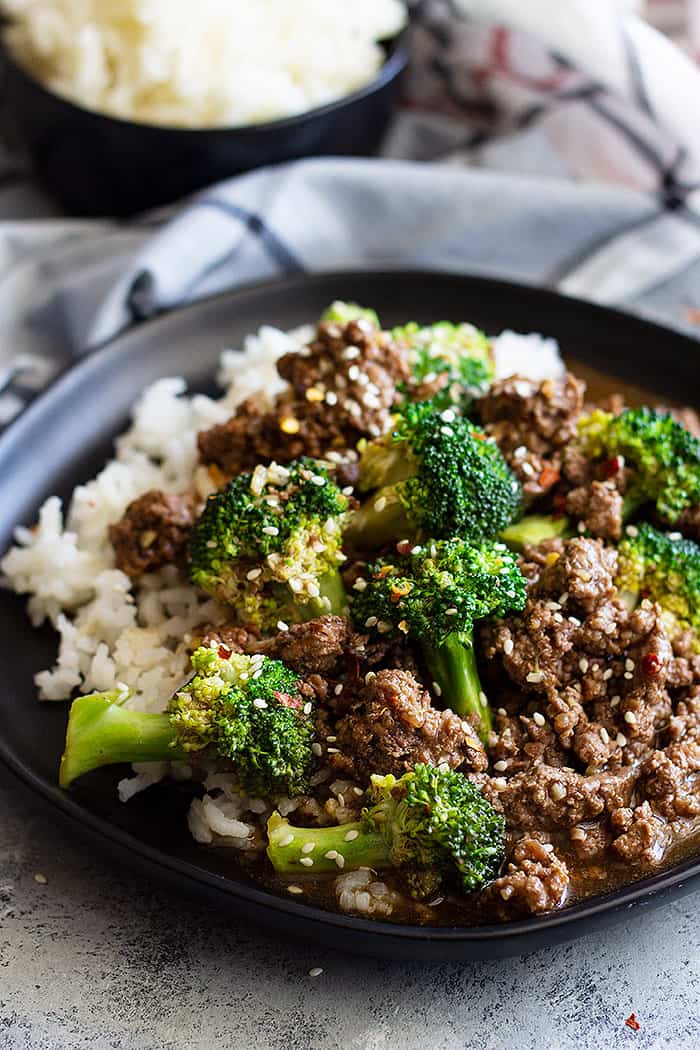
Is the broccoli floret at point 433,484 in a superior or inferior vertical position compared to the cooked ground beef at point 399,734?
superior

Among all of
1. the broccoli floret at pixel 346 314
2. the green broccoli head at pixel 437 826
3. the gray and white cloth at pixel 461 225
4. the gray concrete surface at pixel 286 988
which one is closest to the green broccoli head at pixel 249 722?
the green broccoli head at pixel 437 826

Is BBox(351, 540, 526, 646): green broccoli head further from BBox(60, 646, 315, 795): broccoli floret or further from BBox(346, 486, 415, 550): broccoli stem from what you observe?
BBox(60, 646, 315, 795): broccoli floret

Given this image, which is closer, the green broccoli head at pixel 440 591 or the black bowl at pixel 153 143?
the green broccoli head at pixel 440 591

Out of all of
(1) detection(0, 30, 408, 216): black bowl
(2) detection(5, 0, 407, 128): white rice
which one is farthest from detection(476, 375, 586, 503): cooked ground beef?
(2) detection(5, 0, 407, 128): white rice

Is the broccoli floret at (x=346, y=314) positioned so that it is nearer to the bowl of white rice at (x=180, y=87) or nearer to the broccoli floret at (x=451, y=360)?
the broccoli floret at (x=451, y=360)

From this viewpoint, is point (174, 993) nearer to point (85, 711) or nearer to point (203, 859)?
point (203, 859)


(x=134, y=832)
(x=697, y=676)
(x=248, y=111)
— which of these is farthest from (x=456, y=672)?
(x=248, y=111)
